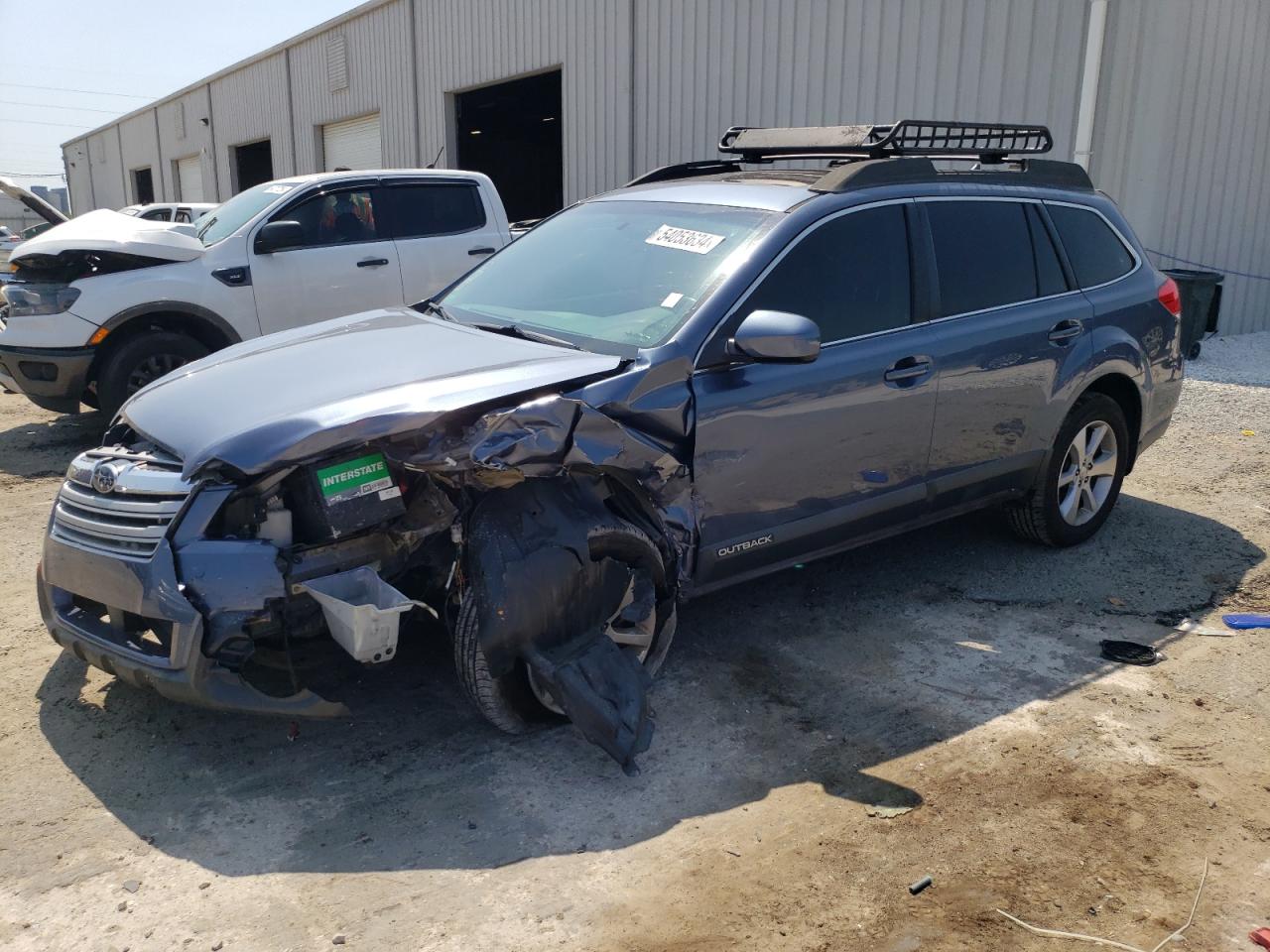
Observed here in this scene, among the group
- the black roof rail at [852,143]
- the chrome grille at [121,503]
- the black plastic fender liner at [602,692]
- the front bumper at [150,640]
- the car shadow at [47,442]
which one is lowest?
the car shadow at [47,442]

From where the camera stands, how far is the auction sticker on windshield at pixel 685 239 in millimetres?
4000

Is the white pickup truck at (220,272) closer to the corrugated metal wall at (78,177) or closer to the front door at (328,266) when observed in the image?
the front door at (328,266)

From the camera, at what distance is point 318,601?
312 cm

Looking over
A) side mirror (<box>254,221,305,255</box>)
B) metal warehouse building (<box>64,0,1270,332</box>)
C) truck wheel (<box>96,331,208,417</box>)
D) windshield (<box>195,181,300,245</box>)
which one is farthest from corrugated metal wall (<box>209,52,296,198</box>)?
truck wheel (<box>96,331,208,417</box>)

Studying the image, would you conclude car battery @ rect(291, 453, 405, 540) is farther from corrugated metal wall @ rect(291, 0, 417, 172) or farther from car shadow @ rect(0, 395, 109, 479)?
corrugated metal wall @ rect(291, 0, 417, 172)

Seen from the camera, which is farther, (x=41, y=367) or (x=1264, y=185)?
(x=1264, y=185)

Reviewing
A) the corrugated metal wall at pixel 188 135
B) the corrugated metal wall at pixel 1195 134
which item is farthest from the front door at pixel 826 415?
the corrugated metal wall at pixel 188 135

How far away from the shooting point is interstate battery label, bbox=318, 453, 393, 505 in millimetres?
3082

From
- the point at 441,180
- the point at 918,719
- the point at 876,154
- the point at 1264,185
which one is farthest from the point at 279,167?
the point at 918,719

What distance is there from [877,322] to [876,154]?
100 cm

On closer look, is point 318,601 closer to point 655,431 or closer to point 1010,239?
point 655,431

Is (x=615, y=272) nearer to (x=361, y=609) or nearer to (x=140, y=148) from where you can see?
(x=361, y=609)

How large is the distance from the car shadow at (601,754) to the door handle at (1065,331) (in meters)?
1.19

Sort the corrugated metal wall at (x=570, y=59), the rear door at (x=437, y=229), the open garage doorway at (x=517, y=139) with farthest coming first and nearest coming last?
the open garage doorway at (x=517, y=139)
the corrugated metal wall at (x=570, y=59)
the rear door at (x=437, y=229)
